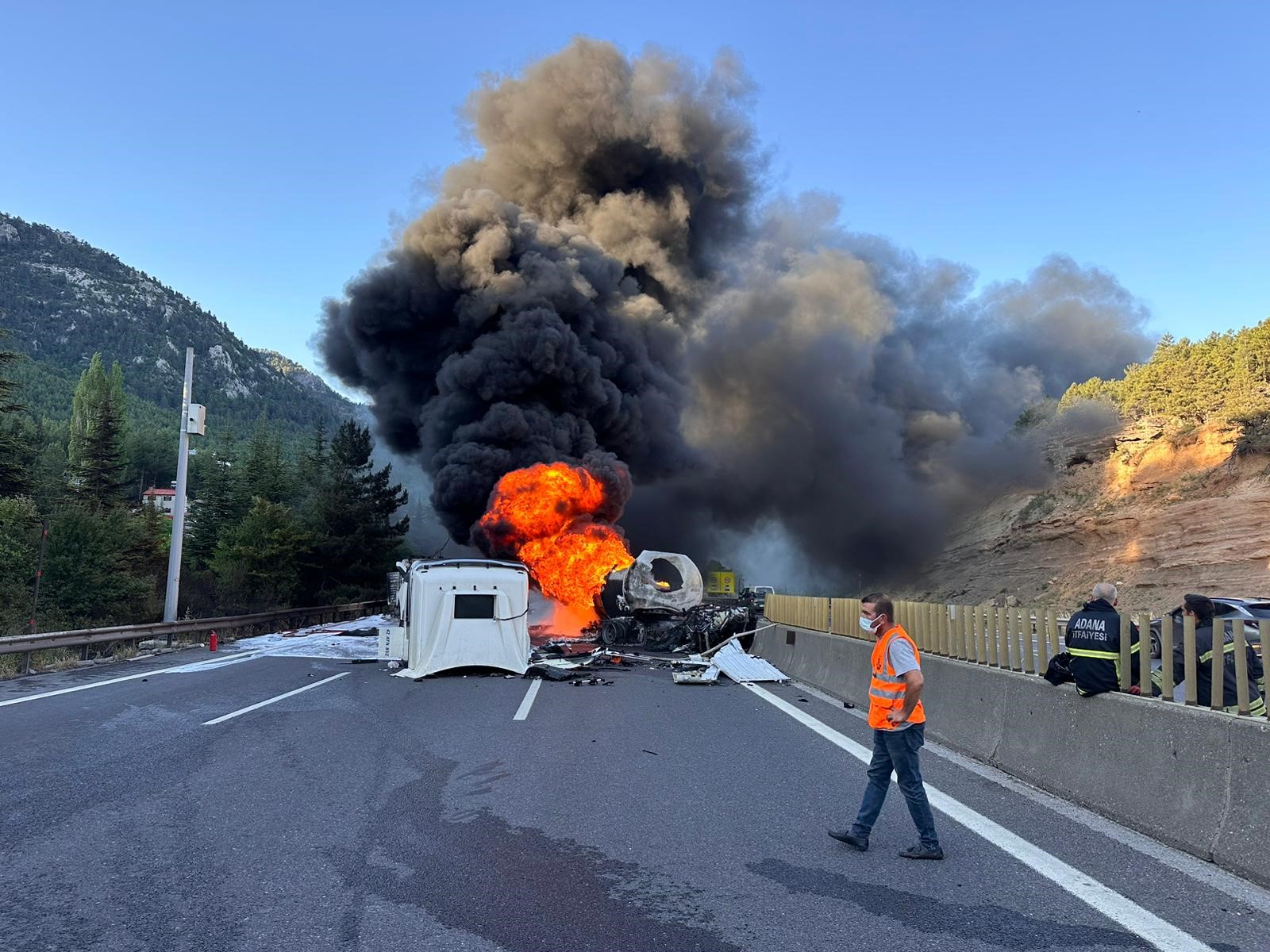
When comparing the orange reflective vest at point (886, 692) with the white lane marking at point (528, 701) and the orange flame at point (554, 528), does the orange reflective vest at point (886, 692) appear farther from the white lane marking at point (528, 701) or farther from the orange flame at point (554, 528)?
the orange flame at point (554, 528)

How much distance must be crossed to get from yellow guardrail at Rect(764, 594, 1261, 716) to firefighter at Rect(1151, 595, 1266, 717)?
16mm

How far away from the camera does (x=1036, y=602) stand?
3011cm

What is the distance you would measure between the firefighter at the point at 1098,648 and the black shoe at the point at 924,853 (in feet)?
Answer: 6.36

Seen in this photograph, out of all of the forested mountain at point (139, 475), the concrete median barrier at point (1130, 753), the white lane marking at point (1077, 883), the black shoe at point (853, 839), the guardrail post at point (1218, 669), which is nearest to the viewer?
the white lane marking at point (1077, 883)

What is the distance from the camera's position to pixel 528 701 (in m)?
10.3

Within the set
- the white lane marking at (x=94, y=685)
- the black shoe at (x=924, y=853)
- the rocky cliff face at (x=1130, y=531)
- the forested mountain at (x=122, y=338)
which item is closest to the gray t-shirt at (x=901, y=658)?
the black shoe at (x=924, y=853)

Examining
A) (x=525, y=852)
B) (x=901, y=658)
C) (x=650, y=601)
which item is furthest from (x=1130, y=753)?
(x=650, y=601)

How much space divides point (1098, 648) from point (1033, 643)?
122 cm

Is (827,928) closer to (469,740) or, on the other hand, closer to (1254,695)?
(1254,695)

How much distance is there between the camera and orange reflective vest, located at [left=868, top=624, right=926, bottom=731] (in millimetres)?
4422

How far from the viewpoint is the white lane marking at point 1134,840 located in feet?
12.3

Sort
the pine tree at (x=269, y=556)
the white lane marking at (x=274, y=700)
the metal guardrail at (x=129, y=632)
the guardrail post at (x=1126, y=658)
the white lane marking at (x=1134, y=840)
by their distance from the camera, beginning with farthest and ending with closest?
the pine tree at (x=269, y=556) < the metal guardrail at (x=129, y=632) < the white lane marking at (x=274, y=700) < the guardrail post at (x=1126, y=658) < the white lane marking at (x=1134, y=840)

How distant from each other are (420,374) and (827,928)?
33310 mm

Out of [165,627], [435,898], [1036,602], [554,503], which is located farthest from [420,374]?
[435,898]
